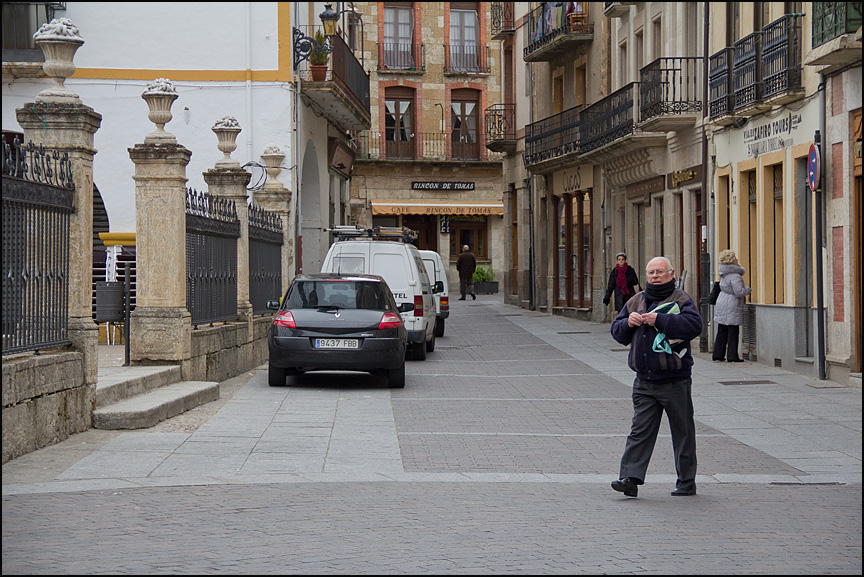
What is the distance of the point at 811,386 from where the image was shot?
16125 mm

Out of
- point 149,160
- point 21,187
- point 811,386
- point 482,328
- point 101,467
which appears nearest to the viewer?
point 101,467

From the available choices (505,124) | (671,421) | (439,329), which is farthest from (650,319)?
(505,124)

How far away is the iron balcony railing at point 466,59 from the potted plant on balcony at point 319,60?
30.0 m

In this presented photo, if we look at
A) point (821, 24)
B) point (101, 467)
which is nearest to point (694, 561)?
point (101, 467)

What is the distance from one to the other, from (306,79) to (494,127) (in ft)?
56.8

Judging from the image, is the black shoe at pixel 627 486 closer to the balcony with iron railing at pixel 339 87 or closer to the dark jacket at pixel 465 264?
the balcony with iron railing at pixel 339 87

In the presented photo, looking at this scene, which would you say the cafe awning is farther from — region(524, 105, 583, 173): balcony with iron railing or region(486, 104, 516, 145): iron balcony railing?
region(524, 105, 583, 173): balcony with iron railing

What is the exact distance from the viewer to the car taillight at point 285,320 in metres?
15.5

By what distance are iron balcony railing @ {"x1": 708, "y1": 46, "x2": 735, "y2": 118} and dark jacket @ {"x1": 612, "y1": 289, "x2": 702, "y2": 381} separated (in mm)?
13151

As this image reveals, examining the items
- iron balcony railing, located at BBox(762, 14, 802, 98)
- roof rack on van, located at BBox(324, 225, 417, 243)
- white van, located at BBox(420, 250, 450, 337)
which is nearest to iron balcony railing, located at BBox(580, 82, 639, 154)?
white van, located at BBox(420, 250, 450, 337)

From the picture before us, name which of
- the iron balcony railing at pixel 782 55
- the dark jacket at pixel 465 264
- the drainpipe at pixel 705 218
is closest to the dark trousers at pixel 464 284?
the dark jacket at pixel 465 264

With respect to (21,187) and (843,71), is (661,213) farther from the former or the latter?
(21,187)

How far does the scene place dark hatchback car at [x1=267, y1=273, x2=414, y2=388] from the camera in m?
15.4

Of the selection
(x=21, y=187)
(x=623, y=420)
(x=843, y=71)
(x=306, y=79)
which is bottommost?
(x=623, y=420)
